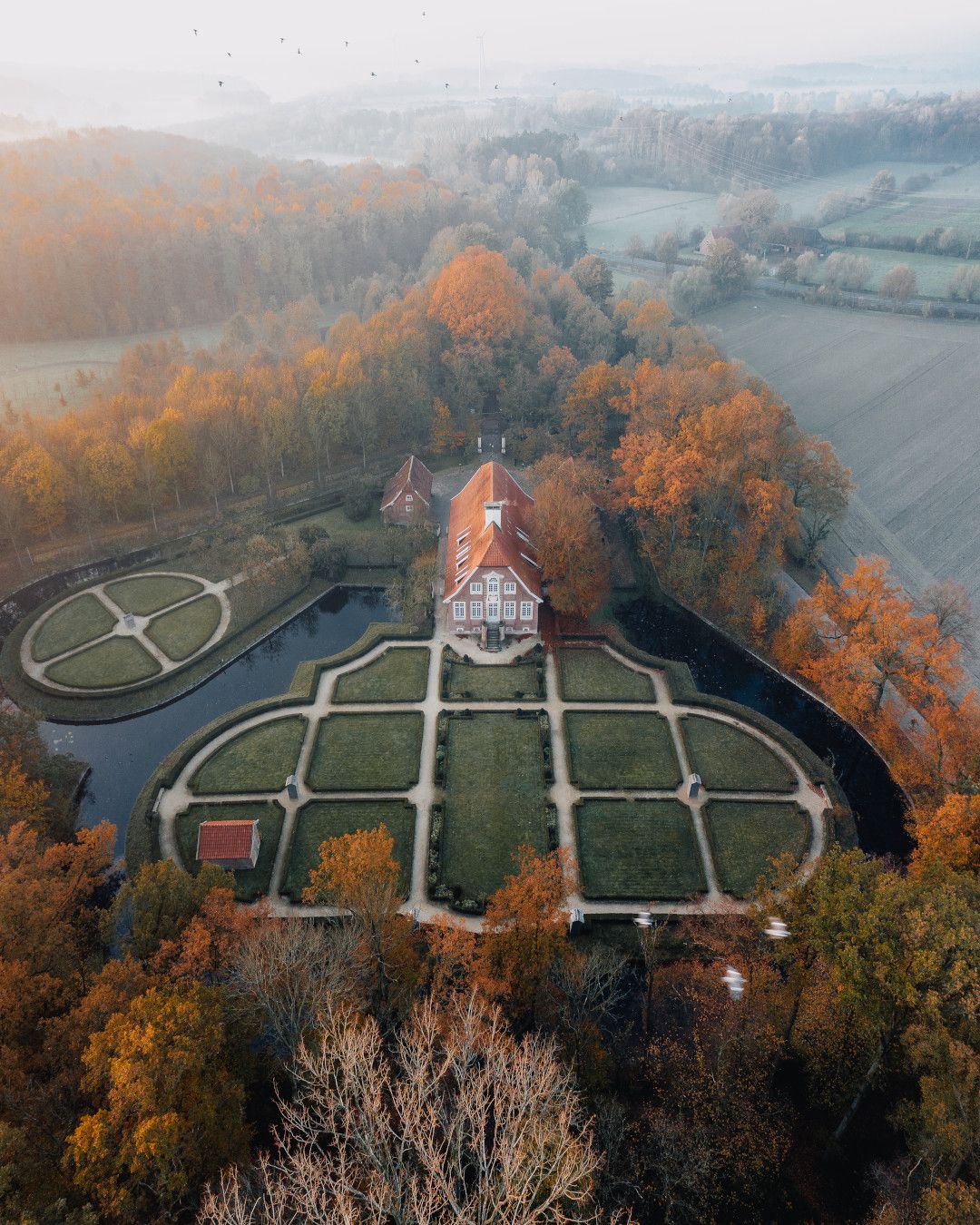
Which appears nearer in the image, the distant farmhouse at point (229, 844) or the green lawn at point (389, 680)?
the distant farmhouse at point (229, 844)

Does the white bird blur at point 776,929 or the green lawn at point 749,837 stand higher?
the white bird blur at point 776,929

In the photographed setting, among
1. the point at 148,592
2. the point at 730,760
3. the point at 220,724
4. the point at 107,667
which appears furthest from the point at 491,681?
the point at 148,592

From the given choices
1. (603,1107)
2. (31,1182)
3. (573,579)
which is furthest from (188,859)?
(573,579)

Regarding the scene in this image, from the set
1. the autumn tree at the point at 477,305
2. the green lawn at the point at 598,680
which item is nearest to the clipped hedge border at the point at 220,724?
the green lawn at the point at 598,680

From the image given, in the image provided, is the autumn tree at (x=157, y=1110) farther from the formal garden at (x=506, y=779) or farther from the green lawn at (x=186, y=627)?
the green lawn at (x=186, y=627)

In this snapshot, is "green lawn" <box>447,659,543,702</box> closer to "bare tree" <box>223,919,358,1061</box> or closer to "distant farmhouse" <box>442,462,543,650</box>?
"distant farmhouse" <box>442,462,543,650</box>

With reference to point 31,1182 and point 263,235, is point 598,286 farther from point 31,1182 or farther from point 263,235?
point 31,1182
